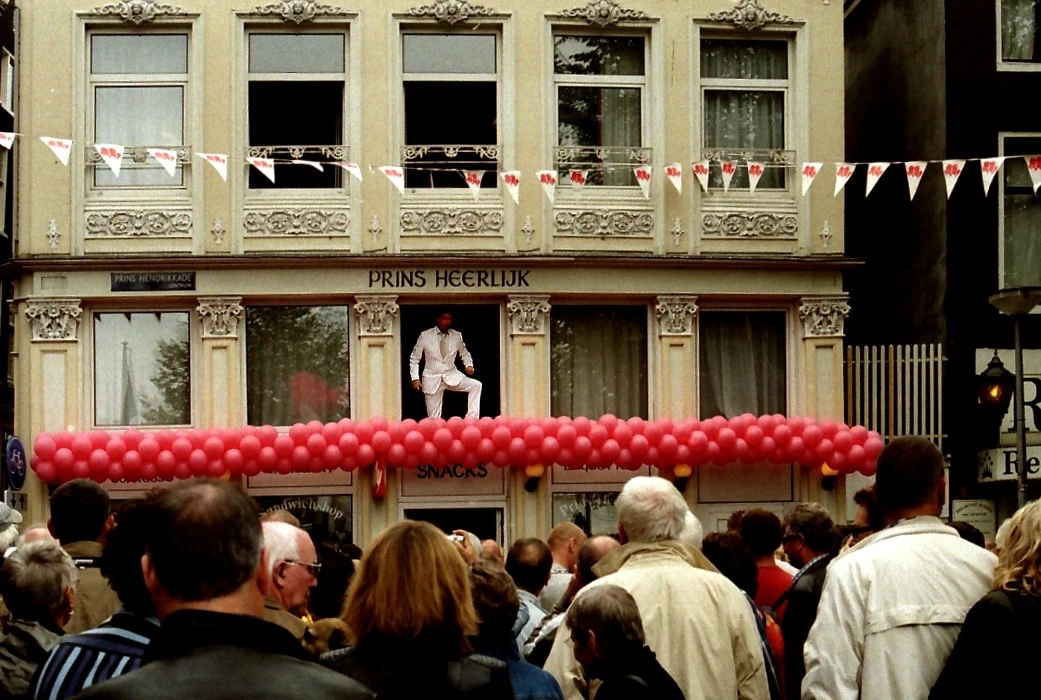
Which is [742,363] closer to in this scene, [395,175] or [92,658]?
[395,175]

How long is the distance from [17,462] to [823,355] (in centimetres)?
1077

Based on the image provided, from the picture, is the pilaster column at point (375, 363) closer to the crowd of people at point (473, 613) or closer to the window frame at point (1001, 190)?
the window frame at point (1001, 190)

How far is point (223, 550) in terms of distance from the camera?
3639 mm

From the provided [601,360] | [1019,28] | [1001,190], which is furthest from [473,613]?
[1019,28]

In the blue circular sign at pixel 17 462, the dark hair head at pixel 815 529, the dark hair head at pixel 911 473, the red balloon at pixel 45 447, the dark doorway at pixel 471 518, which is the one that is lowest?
the dark doorway at pixel 471 518

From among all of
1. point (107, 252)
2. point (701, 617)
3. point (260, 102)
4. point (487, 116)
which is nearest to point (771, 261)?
point (487, 116)

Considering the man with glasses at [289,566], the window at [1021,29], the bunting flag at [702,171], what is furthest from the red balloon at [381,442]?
the man with glasses at [289,566]

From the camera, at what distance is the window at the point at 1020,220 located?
912 inches

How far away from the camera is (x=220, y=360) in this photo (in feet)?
71.4

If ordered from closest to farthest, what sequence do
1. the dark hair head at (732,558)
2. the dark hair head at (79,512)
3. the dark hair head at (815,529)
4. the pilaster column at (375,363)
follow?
the dark hair head at (79,512) < the dark hair head at (732,558) < the dark hair head at (815,529) < the pilaster column at (375,363)

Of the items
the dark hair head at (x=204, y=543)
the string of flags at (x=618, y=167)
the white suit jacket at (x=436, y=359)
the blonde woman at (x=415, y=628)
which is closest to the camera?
the dark hair head at (x=204, y=543)

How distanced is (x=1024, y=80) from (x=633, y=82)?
5548 millimetres

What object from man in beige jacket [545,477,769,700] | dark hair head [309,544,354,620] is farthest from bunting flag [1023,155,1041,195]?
man in beige jacket [545,477,769,700]

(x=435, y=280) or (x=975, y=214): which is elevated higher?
(x=975, y=214)
